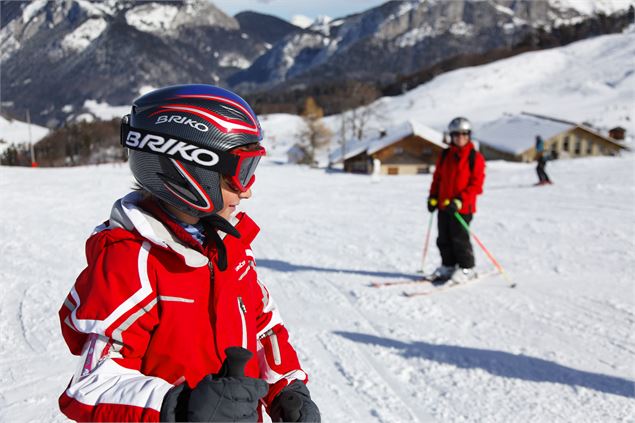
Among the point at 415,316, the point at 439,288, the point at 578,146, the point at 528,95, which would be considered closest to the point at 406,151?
the point at 578,146

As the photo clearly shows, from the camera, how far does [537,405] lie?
368 cm

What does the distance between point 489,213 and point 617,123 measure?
56107 mm

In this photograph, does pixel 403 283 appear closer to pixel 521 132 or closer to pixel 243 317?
pixel 243 317

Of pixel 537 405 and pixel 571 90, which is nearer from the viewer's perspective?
pixel 537 405

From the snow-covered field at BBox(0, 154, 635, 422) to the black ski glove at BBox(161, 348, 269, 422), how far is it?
2278mm

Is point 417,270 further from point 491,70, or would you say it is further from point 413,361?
point 491,70

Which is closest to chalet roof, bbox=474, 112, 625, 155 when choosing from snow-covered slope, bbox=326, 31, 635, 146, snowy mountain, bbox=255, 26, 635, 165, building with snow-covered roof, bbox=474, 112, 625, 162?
building with snow-covered roof, bbox=474, 112, 625, 162

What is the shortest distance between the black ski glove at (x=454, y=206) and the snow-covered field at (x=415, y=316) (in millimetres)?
1034

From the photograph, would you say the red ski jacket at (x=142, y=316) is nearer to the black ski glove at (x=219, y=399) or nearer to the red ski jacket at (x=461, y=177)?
the black ski glove at (x=219, y=399)

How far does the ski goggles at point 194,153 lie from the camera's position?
5.19ft

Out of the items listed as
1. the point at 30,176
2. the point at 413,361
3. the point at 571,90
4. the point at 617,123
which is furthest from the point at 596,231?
the point at 571,90

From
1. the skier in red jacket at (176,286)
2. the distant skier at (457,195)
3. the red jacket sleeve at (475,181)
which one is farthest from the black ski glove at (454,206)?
the skier in red jacket at (176,286)

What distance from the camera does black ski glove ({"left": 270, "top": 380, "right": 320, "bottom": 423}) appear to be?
5.51ft

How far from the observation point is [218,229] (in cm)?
171
